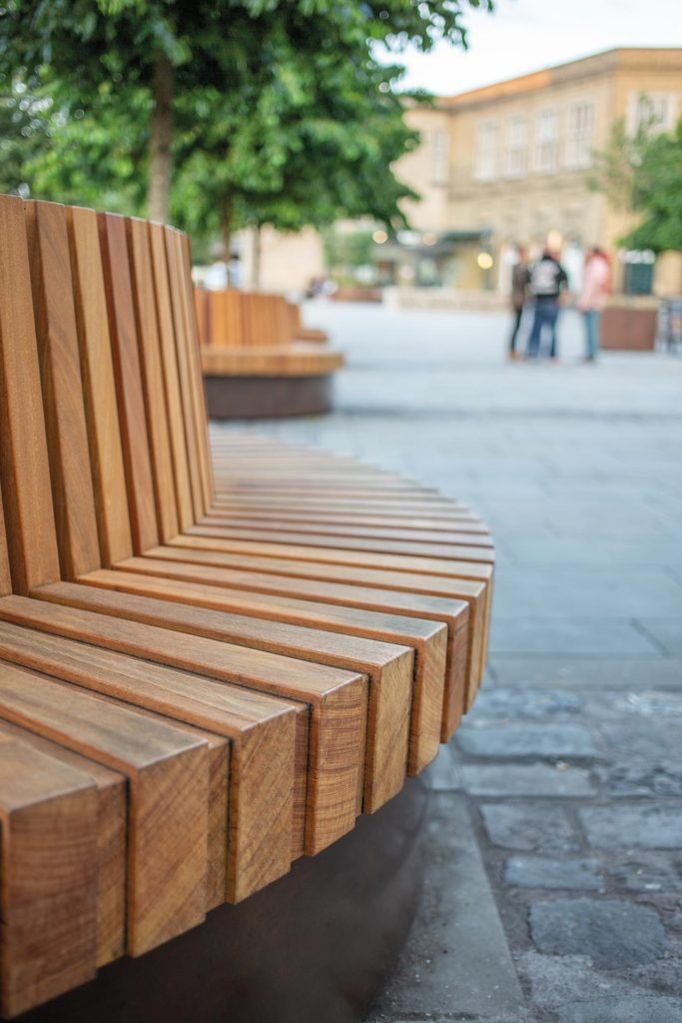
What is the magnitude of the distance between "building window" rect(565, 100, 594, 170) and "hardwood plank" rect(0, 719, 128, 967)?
48.6 m

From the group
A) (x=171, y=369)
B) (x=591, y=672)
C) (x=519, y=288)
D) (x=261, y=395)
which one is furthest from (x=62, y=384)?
(x=519, y=288)

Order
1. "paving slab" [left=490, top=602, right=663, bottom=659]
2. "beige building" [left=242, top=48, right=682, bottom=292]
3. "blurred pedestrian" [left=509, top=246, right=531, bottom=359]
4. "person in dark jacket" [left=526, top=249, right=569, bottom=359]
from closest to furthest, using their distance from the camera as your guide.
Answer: "paving slab" [left=490, top=602, right=663, bottom=659] → "person in dark jacket" [left=526, top=249, right=569, bottom=359] → "blurred pedestrian" [left=509, top=246, right=531, bottom=359] → "beige building" [left=242, top=48, right=682, bottom=292]

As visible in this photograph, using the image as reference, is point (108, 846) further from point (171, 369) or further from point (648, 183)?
point (648, 183)

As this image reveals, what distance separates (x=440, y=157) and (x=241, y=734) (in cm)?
5778

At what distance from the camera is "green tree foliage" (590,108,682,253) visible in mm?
21125

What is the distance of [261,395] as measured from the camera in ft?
26.8

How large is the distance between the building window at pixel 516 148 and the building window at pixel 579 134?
3.33 meters

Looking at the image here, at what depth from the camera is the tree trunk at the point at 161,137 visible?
4.82 metres

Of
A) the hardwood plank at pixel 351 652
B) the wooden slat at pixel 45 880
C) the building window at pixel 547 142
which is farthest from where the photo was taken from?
the building window at pixel 547 142

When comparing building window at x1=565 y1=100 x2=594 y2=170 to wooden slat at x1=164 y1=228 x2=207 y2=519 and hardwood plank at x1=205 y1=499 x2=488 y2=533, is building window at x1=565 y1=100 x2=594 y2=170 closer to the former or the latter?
hardwood plank at x1=205 y1=499 x2=488 y2=533

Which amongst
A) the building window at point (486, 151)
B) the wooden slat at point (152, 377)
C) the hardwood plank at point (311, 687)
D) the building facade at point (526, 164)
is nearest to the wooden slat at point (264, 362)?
the wooden slat at point (152, 377)

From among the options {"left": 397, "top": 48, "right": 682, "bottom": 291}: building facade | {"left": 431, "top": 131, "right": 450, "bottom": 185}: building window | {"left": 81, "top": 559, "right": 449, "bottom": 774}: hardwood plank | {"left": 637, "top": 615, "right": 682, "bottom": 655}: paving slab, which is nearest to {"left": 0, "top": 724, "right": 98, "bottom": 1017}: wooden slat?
{"left": 81, "top": 559, "right": 449, "bottom": 774}: hardwood plank

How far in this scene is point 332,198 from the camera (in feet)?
34.3

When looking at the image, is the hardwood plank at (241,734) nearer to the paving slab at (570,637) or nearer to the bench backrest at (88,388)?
the bench backrest at (88,388)
